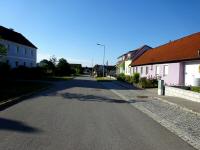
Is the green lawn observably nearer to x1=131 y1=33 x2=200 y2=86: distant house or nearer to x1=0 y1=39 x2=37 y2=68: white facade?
x1=131 y1=33 x2=200 y2=86: distant house

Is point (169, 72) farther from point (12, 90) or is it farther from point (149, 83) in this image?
point (12, 90)

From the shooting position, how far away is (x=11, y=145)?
6688mm

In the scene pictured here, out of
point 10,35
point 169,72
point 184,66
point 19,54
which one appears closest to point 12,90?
point 184,66

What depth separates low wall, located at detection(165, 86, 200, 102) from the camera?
16477mm

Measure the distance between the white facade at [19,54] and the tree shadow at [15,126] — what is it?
129 feet

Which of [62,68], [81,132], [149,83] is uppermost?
[62,68]

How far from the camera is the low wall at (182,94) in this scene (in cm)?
1648

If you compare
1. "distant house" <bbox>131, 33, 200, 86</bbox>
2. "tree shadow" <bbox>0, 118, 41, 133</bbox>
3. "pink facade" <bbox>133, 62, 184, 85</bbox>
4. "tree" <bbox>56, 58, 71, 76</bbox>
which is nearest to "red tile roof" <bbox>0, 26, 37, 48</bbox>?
"tree" <bbox>56, 58, 71, 76</bbox>

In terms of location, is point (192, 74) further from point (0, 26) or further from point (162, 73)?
point (0, 26)

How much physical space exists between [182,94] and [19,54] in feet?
140

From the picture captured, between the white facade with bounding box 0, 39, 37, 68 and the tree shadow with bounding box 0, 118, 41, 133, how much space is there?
3938 centimetres

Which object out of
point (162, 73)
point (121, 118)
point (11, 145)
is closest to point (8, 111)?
point (121, 118)

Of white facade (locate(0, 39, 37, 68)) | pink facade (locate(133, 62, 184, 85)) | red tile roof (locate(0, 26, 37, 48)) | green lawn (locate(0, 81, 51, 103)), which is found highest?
red tile roof (locate(0, 26, 37, 48))

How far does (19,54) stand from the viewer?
56.4 m
